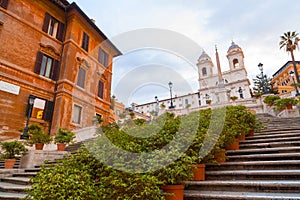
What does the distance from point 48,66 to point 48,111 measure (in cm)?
341

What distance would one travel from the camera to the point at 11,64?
10234 millimetres

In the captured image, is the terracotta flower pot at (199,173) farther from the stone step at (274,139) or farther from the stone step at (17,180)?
the stone step at (17,180)

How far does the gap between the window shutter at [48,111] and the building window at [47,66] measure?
2001 mm

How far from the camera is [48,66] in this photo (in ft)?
41.4

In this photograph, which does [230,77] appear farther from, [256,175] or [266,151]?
[256,175]

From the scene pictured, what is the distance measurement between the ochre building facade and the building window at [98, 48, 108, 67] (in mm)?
317

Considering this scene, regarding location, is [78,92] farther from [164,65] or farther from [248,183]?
[248,183]

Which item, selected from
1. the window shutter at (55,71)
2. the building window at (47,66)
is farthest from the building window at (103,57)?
the building window at (47,66)

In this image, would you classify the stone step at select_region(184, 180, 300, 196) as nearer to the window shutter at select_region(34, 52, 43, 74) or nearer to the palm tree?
the window shutter at select_region(34, 52, 43, 74)

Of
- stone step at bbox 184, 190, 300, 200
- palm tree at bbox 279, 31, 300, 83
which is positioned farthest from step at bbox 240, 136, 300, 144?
palm tree at bbox 279, 31, 300, 83

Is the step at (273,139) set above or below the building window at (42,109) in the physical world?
below

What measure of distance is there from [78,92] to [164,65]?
9089 mm

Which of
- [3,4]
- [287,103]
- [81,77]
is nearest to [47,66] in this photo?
[81,77]

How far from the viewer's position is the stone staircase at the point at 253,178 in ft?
9.07
